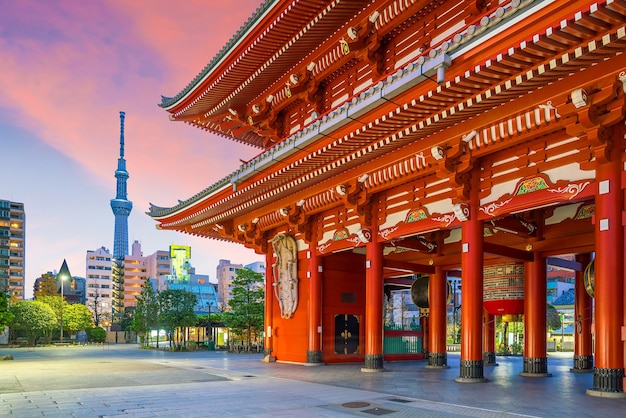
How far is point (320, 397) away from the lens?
13.9 meters

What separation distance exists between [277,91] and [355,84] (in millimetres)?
5133

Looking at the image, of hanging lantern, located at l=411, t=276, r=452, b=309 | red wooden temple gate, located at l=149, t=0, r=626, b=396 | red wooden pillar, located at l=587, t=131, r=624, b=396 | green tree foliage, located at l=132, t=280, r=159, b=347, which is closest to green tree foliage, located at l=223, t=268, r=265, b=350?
green tree foliage, located at l=132, t=280, r=159, b=347

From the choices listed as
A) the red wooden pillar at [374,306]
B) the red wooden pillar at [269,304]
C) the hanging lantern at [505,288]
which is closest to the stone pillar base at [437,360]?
the hanging lantern at [505,288]

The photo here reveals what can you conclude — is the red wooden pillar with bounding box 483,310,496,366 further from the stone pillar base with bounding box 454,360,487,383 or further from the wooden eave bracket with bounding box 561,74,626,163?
the wooden eave bracket with bounding box 561,74,626,163

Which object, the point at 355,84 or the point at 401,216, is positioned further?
the point at 355,84

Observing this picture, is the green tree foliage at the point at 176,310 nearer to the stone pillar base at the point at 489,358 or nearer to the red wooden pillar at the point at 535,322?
the stone pillar base at the point at 489,358

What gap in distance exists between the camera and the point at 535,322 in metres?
19.3

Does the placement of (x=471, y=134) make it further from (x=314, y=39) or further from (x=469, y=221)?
(x=314, y=39)

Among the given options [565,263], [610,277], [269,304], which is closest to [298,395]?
[610,277]

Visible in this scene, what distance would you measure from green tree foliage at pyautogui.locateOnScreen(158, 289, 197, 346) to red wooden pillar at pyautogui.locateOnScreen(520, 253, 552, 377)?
34.5 m

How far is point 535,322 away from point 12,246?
398ft

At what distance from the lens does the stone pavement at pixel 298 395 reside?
11.5m

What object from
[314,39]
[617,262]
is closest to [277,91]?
[314,39]

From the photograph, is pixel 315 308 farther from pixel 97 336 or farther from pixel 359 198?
pixel 97 336
